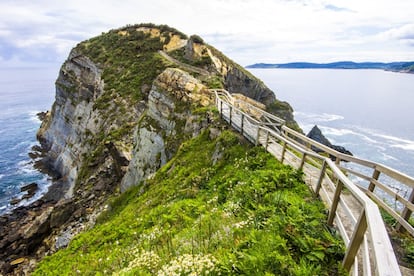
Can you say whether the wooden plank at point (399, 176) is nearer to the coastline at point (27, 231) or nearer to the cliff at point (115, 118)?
the cliff at point (115, 118)

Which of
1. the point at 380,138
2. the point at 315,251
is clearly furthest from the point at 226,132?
the point at 380,138

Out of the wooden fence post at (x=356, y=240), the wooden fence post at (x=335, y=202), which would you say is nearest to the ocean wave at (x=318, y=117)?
the wooden fence post at (x=335, y=202)

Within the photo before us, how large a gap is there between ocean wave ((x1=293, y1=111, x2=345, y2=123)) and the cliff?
889 inches

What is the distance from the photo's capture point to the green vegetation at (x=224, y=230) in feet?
15.2

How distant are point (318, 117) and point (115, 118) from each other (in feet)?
222

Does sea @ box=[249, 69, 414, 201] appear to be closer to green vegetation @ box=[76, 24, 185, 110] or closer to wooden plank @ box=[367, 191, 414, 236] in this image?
wooden plank @ box=[367, 191, 414, 236]

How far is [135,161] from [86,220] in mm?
6296

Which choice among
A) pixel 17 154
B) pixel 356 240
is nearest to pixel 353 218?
pixel 356 240

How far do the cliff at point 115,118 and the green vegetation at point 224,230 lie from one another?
179 inches

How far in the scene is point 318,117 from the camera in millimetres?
84125

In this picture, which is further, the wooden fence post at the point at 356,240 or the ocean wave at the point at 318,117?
the ocean wave at the point at 318,117

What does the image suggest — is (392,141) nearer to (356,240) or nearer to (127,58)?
(127,58)

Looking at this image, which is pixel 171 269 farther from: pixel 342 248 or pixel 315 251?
pixel 342 248

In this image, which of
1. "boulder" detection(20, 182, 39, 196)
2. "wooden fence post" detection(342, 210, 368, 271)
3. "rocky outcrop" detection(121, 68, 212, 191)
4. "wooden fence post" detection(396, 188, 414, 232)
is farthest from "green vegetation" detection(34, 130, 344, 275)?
"boulder" detection(20, 182, 39, 196)
